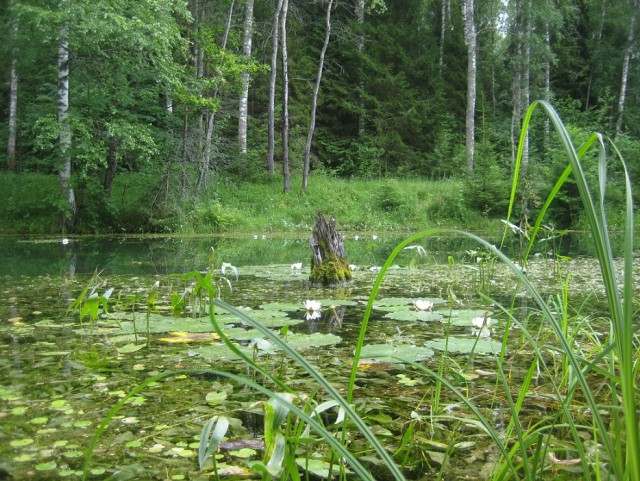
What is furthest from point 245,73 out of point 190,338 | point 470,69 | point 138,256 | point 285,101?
point 190,338

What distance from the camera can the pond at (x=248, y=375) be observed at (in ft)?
4.86

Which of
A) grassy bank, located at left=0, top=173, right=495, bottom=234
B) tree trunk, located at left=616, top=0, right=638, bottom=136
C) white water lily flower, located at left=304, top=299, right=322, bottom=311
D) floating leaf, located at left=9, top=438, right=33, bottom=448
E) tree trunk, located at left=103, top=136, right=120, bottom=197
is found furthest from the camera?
tree trunk, located at left=616, top=0, right=638, bottom=136

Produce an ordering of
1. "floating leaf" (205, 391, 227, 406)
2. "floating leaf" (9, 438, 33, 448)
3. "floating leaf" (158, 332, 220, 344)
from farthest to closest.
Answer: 1. "floating leaf" (158, 332, 220, 344)
2. "floating leaf" (205, 391, 227, 406)
3. "floating leaf" (9, 438, 33, 448)

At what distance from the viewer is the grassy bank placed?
42.0 feet

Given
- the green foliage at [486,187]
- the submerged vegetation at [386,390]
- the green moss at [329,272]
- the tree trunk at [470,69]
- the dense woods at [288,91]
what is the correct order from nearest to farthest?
the submerged vegetation at [386,390] < the green moss at [329,272] < the dense woods at [288,91] < the green foliage at [486,187] < the tree trunk at [470,69]

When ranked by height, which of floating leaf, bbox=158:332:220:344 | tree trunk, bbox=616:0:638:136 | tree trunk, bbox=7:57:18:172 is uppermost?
tree trunk, bbox=616:0:638:136

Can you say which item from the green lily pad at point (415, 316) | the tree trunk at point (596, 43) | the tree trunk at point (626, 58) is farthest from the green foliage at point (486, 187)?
the green lily pad at point (415, 316)

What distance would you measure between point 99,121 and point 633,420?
13.0 meters

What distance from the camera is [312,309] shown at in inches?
139

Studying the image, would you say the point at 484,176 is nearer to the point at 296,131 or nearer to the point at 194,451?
the point at 296,131

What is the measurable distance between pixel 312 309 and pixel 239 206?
11.6m

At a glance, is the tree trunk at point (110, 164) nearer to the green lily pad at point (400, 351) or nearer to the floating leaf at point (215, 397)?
the green lily pad at point (400, 351)

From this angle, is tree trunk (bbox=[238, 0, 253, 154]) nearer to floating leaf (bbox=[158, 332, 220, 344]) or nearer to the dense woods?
the dense woods

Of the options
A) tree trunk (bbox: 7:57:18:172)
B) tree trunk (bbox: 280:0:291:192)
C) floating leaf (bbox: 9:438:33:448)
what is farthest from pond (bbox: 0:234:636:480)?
tree trunk (bbox: 7:57:18:172)
